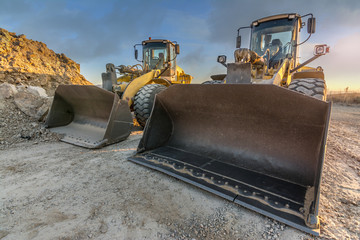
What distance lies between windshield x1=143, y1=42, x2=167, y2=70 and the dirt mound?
305cm

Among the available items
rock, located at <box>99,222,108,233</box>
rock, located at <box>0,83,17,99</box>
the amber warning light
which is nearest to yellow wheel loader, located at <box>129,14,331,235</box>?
the amber warning light

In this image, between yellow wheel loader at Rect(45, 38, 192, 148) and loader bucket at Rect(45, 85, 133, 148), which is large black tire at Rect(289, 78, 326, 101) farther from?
loader bucket at Rect(45, 85, 133, 148)

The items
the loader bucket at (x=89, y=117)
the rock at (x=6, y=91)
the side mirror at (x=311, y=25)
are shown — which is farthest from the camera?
the rock at (x=6, y=91)

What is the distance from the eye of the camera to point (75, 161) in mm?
2639

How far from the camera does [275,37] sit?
3.96 meters

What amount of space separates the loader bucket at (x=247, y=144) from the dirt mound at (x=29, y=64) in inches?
191

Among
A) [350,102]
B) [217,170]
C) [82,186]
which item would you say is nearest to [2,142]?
[82,186]

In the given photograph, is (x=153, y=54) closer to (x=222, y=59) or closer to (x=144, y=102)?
(x=144, y=102)

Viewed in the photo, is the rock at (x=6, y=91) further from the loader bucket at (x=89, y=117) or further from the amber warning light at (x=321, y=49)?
the amber warning light at (x=321, y=49)

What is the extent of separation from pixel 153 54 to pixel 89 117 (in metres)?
3.42

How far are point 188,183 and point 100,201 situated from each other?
2.89ft

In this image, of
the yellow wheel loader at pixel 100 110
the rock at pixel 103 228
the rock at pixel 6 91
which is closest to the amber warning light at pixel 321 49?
the yellow wheel loader at pixel 100 110

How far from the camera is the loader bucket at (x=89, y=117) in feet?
10.9

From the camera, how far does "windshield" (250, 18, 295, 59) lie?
3825mm
